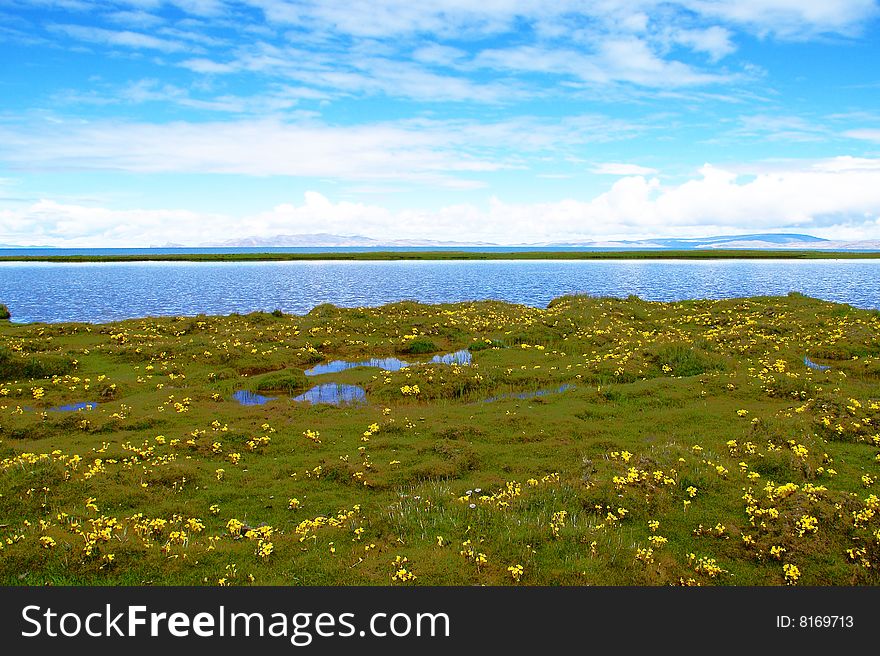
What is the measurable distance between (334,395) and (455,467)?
39.9 feet

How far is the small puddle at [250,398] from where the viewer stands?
1053 inches

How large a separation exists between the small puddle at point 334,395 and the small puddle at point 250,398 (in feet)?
4.93

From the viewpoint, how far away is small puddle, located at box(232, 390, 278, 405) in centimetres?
2673

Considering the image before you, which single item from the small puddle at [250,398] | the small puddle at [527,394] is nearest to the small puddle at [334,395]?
the small puddle at [250,398]

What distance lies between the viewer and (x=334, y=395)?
2789 centimetres

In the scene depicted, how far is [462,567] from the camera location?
11.2m

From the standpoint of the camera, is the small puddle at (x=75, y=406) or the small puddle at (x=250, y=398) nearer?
the small puddle at (x=75, y=406)

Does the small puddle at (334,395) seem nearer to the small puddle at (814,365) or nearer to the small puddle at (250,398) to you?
the small puddle at (250,398)

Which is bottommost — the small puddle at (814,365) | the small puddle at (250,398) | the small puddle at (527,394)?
the small puddle at (250,398)

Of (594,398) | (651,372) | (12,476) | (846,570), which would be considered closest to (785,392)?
(651,372)

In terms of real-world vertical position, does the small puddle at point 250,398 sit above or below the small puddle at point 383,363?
below

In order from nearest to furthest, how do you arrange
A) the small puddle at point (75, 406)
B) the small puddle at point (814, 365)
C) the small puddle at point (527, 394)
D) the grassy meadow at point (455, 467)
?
the grassy meadow at point (455, 467)
the small puddle at point (75, 406)
the small puddle at point (527, 394)
the small puddle at point (814, 365)
